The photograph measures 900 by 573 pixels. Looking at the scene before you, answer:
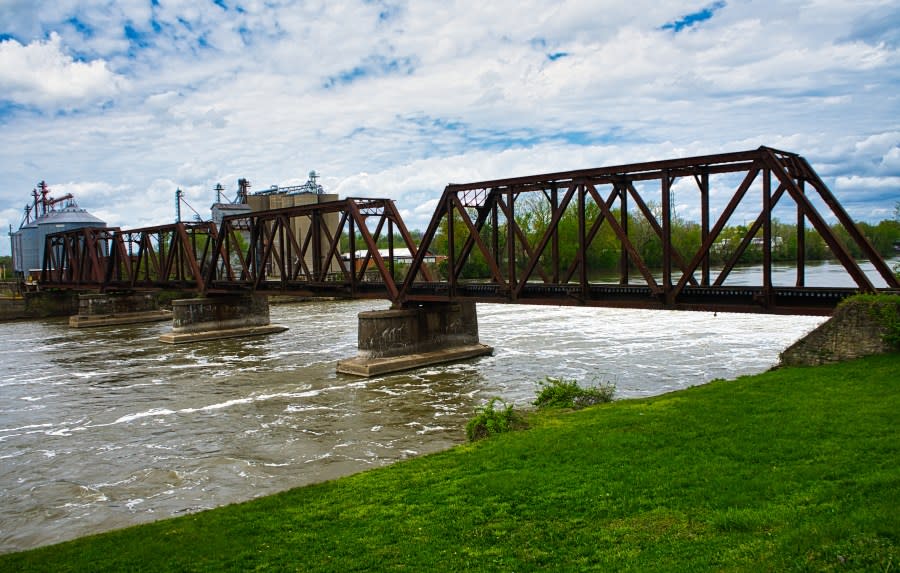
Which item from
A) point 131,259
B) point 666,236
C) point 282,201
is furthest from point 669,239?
point 282,201

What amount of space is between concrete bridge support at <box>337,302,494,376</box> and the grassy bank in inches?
662

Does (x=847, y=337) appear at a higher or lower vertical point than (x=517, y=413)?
higher

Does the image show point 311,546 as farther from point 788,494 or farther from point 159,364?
point 159,364

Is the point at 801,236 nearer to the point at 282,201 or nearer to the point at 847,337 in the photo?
the point at 847,337

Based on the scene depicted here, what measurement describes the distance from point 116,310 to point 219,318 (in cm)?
1963

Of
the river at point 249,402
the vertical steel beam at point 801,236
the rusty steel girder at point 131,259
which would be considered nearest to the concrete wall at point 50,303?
the rusty steel girder at point 131,259

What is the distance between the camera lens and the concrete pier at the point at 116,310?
195ft

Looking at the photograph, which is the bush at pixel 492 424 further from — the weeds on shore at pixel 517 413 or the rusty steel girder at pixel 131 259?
the rusty steel girder at pixel 131 259

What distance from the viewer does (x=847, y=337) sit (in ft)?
53.9

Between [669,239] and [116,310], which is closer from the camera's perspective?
[669,239]

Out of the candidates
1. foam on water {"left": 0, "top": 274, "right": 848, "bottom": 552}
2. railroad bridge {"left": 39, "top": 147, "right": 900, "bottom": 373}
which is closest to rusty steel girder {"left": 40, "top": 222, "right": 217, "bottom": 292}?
railroad bridge {"left": 39, "top": 147, "right": 900, "bottom": 373}

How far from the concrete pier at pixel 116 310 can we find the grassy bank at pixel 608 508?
54457mm

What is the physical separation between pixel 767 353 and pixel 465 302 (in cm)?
1343

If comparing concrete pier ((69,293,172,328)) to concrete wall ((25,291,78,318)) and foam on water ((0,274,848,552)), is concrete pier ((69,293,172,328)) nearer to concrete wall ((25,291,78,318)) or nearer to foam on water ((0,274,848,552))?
foam on water ((0,274,848,552))
